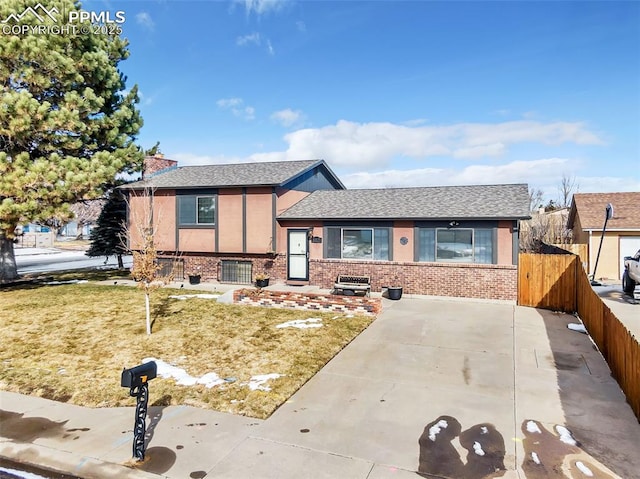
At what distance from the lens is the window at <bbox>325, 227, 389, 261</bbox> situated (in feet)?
53.4

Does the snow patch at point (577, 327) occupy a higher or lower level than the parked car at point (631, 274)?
lower

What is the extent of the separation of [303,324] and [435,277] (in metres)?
6.39

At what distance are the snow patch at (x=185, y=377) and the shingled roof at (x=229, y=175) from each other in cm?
1016

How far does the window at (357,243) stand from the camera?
16281mm

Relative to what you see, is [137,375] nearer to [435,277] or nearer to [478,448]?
[478,448]

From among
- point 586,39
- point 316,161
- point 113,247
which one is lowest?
point 113,247

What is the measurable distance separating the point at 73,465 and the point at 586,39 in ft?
64.3

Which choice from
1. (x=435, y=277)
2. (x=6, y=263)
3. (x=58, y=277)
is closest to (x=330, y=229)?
(x=435, y=277)

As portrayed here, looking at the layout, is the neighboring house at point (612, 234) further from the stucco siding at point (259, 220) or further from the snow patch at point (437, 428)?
the snow patch at point (437, 428)

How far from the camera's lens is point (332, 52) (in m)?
20.8

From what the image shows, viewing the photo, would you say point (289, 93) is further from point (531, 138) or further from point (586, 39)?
point (531, 138)

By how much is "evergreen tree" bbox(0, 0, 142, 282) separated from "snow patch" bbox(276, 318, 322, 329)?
1089cm

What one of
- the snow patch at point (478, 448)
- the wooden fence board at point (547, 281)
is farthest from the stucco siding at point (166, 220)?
the snow patch at point (478, 448)

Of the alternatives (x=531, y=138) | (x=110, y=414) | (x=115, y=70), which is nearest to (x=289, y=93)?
(x=115, y=70)
